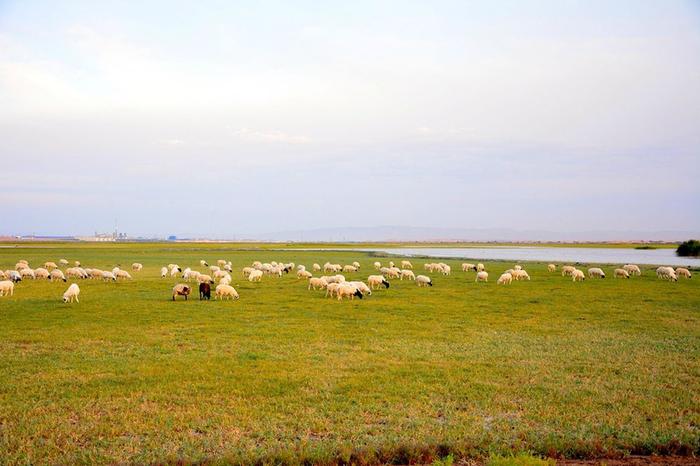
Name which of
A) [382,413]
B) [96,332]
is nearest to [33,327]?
[96,332]

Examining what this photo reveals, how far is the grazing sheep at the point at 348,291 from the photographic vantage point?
25.8m

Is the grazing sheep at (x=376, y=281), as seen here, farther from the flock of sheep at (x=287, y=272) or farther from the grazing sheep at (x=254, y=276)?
the grazing sheep at (x=254, y=276)

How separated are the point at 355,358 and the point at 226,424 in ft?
16.3

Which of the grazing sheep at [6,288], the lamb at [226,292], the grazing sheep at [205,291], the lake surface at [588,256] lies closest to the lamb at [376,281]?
the lamb at [226,292]

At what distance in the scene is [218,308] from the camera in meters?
22.1

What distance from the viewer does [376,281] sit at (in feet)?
103

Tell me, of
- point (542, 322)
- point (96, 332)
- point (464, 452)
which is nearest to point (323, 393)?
point (464, 452)

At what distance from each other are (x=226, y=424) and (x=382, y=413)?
8.68 ft

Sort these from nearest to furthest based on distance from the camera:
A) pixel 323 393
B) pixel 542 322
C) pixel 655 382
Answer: pixel 323 393
pixel 655 382
pixel 542 322

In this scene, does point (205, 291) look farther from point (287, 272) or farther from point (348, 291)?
point (287, 272)

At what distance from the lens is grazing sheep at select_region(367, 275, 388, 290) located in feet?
102


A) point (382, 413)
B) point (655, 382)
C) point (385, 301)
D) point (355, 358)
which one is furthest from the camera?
point (385, 301)

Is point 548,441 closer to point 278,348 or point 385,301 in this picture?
point 278,348

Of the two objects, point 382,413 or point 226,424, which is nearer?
point 226,424
